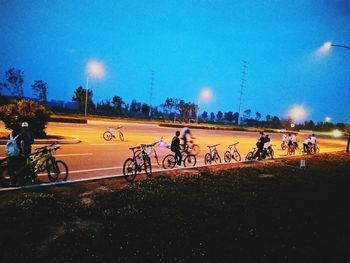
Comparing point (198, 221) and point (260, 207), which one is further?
point (260, 207)

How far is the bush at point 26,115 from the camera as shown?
20203mm

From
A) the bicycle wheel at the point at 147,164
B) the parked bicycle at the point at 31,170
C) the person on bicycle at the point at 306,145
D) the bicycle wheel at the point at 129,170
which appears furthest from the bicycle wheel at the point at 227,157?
the person on bicycle at the point at 306,145

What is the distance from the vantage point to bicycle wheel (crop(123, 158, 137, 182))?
11.9m

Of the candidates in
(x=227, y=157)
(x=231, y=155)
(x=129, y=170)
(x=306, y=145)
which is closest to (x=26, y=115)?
(x=129, y=170)

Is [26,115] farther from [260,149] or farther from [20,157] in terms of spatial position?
[260,149]

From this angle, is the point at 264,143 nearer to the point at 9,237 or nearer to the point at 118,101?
the point at 9,237

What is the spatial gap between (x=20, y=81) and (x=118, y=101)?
84.9ft

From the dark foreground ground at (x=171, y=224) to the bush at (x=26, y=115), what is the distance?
1160cm

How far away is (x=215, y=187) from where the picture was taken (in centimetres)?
1169

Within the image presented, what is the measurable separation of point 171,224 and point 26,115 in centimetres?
1554

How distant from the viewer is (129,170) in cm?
1198

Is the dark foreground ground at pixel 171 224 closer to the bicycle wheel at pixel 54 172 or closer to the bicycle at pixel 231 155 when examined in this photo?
the bicycle wheel at pixel 54 172

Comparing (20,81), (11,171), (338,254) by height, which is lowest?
(338,254)

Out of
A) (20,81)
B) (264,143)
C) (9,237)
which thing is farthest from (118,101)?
(9,237)
